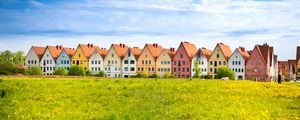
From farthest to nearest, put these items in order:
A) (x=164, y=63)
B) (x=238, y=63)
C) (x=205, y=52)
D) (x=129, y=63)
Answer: (x=205, y=52) < (x=129, y=63) < (x=164, y=63) < (x=238, y=63)

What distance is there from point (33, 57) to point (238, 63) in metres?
68.2

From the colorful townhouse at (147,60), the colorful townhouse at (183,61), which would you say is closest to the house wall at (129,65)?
the colorful townhouse at (147,60)

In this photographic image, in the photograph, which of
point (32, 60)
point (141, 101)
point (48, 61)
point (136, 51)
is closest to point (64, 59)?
point (48, 61)

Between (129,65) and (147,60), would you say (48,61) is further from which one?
(147,60)

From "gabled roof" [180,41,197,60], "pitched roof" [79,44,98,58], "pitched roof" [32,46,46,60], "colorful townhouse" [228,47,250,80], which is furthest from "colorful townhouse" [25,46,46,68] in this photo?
"colorful townhouse" [228,47,250,80]

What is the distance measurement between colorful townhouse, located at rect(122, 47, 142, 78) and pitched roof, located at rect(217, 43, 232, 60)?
85.6ft

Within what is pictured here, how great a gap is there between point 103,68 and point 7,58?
43.8 meters

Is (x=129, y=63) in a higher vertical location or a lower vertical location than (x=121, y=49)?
lower

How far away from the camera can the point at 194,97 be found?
31453mm

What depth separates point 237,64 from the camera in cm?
13275

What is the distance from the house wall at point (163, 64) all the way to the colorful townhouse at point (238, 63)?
18.4 metres

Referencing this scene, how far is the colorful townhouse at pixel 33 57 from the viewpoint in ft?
492

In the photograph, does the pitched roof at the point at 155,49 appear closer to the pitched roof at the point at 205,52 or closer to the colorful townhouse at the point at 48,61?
the pitched roof at the point at 205,52

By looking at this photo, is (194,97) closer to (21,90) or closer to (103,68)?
(21,90)
